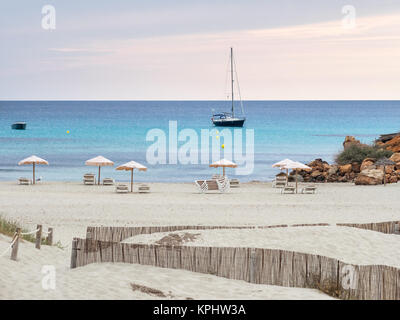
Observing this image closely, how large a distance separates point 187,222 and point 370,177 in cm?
1517

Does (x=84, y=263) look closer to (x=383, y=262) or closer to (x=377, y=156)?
(x=383, y=262)

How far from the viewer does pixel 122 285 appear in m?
8.94

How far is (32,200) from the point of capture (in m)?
23.3

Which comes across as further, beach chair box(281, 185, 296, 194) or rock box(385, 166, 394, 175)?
rock box(385, 166, 394, 175)

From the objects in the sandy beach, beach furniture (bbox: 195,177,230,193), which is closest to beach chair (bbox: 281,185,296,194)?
the sandy beach

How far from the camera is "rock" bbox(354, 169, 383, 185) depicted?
30281 millimetres

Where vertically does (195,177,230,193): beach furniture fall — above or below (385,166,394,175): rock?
below

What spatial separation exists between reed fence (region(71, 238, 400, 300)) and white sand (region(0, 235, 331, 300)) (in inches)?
5.4

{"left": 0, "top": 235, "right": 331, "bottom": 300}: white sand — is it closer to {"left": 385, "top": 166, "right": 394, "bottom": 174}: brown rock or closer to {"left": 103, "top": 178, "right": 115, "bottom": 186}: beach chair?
{"left": 103, "top": 178, "right": 115, "bottom": 186}: beach chair

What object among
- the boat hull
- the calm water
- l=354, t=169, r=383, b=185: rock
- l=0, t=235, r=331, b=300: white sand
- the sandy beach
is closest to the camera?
l=0, t=235, r=331, b=300: white sand

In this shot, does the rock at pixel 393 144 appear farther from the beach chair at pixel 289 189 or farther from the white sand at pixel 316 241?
the white sand at pixel 316 241

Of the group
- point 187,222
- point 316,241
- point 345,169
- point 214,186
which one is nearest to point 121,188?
point 214,186

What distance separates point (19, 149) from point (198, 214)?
5477 centimetres

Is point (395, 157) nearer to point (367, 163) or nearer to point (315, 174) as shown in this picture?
point (367, 163)
